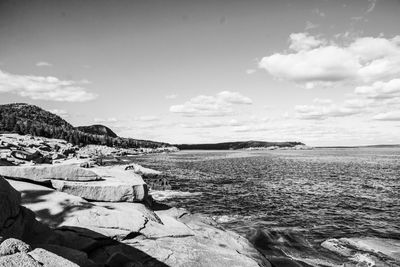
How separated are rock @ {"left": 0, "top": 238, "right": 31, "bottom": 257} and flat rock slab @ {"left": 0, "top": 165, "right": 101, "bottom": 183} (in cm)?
1300

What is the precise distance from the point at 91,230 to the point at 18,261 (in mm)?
7898

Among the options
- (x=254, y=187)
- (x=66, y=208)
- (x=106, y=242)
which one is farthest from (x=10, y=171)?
(x=254, y=187)

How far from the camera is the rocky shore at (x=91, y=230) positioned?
916cm

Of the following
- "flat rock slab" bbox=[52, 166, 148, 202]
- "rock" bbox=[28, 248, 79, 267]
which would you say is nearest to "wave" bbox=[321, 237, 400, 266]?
"flat rock slab" bbox=[52, 166, 148, 202]

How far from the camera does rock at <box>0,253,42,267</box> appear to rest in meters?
5.46

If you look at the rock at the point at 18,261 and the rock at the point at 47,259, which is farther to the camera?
the rock at the point at 47,259

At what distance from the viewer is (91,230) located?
1313 centimetres

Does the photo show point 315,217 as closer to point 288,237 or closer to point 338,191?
point 288,237

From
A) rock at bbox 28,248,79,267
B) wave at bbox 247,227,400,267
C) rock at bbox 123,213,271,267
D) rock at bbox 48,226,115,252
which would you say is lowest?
wave at bbox 247,227,400,267

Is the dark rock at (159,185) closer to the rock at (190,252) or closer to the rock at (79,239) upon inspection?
the rock at (190,252)

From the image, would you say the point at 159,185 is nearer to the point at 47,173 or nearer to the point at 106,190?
the point at 106,190

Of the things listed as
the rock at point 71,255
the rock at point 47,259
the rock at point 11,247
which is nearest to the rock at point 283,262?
the rock at point 71,255

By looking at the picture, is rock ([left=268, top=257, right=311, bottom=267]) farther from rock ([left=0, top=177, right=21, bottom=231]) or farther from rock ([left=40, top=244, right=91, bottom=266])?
rock ([left=0, top=177, right=21, bottom=231])

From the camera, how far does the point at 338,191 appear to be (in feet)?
158
